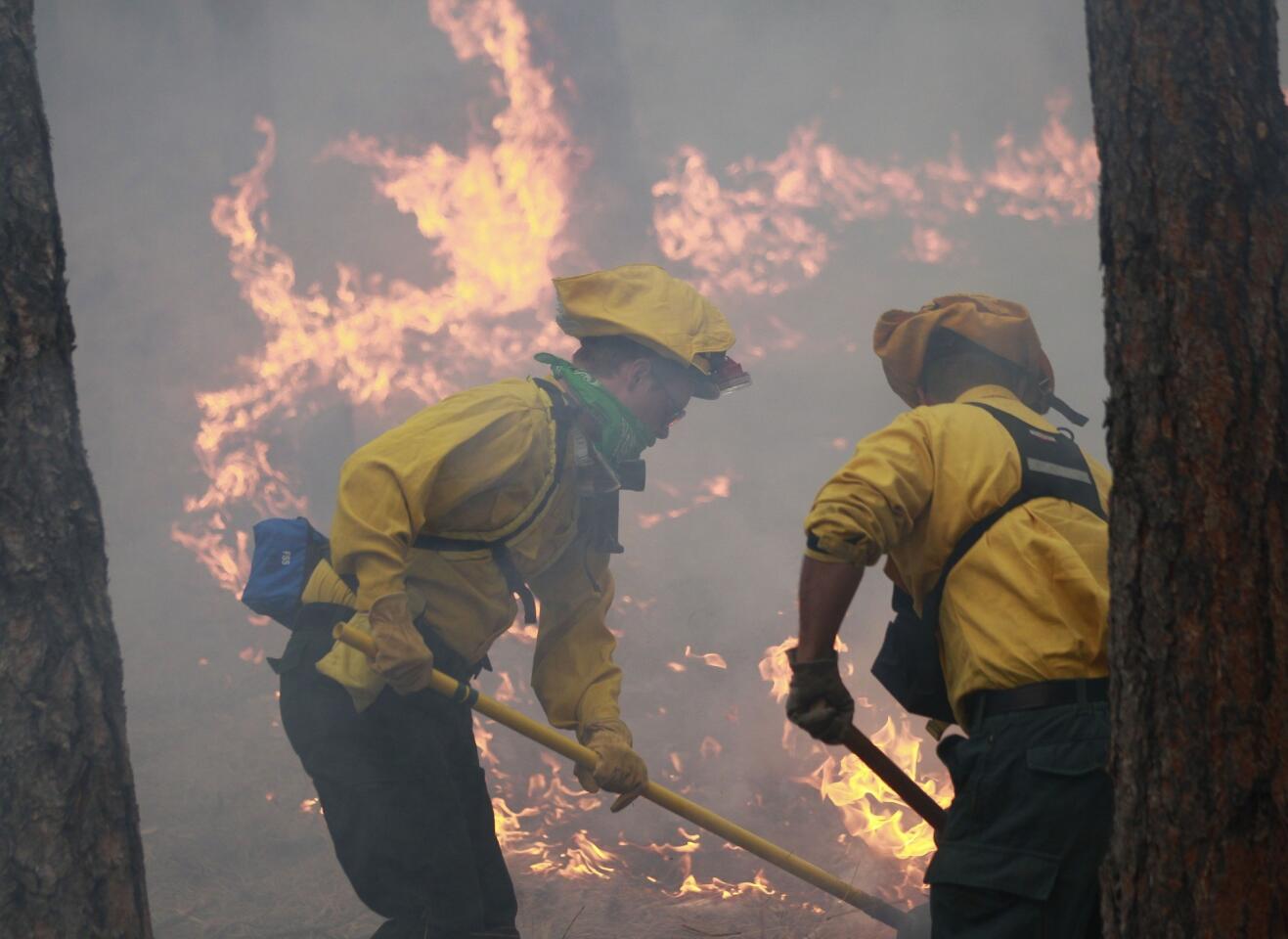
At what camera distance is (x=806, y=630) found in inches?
100

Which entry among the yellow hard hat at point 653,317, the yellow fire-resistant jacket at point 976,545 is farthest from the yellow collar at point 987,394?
the yellow hard hat at point 653,317

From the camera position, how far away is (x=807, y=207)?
35.9ft

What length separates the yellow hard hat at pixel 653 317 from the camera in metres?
3.97

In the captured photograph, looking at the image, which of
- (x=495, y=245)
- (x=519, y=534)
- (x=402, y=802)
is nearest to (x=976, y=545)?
(x=519, y=534)

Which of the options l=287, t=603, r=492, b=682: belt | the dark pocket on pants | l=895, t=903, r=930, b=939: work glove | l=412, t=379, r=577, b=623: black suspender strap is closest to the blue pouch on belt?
l=287, t=603, r=492, b=682: belt

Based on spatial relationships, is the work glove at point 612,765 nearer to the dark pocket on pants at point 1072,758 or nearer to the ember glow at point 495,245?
the dark pocket on pants at point 1072,758

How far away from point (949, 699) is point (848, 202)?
359 inches

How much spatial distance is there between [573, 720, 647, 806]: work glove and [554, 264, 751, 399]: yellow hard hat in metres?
1.37

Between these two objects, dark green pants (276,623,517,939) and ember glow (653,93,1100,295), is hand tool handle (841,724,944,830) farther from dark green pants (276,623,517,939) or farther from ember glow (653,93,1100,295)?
ember glow (653,93,1100,295)

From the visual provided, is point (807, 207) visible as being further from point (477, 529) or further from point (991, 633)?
point (991, 633)

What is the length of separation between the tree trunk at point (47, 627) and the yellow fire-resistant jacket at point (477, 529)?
87 centimetres

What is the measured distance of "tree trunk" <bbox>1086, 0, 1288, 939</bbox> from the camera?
1643 millimetres

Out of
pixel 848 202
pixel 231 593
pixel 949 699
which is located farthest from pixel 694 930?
pixel 848 202

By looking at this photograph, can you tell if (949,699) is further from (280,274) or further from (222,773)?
(280,274)
